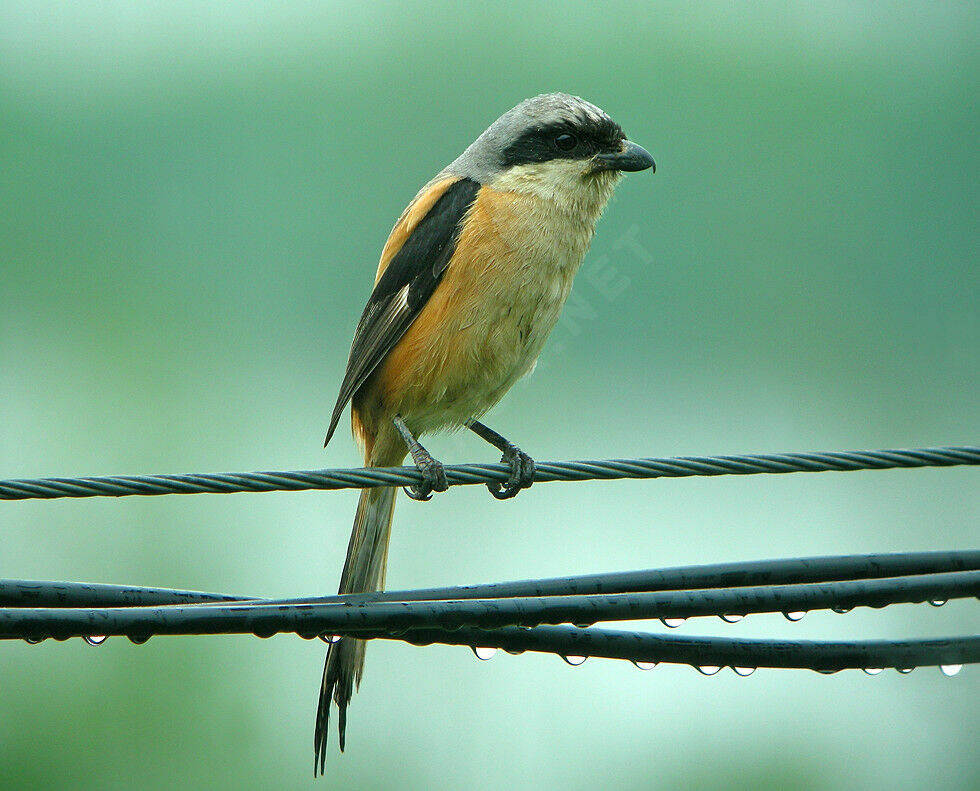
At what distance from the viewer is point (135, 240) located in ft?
61.8

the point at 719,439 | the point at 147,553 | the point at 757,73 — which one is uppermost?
the point at 757,73

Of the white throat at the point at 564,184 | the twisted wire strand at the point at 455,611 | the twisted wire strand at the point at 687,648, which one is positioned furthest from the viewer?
the white throat at the point at 564,184

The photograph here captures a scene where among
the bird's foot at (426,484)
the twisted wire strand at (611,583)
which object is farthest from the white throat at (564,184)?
the twisted wire strand at (611,583)

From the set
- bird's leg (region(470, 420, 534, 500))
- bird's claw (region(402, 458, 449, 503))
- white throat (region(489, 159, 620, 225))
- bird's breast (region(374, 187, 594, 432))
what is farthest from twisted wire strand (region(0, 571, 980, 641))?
white throat (region(489, 159, 620, 225))

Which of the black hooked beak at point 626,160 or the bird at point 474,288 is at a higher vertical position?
the black hooked beak at point 626,160

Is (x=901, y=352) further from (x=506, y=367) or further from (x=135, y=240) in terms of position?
(x=506, y=367)

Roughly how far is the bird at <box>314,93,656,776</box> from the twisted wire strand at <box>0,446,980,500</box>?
4.03ft

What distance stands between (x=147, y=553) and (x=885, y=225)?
14.3m

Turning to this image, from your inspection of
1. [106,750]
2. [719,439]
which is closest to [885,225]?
[719,439]

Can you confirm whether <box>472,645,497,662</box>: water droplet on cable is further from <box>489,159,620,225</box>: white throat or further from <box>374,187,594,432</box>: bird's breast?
<box>489,159,620,225</box>: white throat

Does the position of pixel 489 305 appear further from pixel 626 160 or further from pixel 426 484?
pixel 626 160

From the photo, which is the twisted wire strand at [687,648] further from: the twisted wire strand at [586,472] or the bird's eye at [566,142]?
the bird's eye at [566,142]

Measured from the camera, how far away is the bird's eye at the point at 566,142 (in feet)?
15.3

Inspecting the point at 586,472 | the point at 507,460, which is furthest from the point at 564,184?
the point at 586,472
